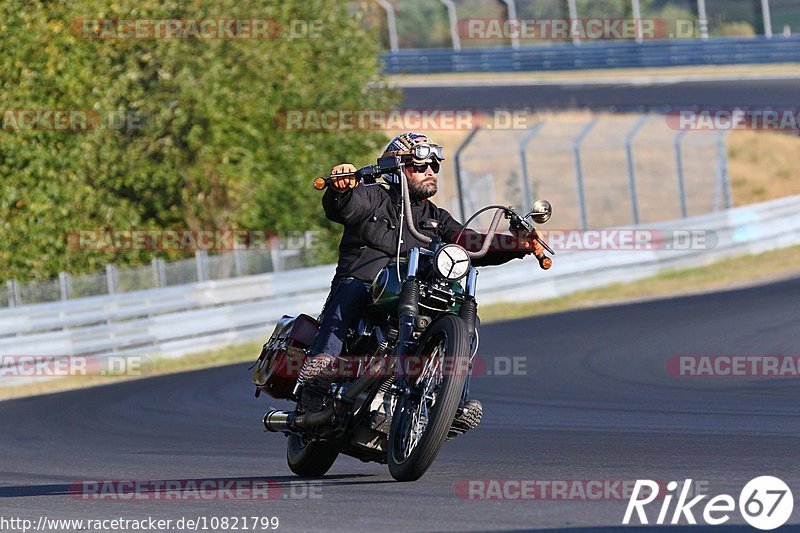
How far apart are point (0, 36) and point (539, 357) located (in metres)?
11.5

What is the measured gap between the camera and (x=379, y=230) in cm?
839

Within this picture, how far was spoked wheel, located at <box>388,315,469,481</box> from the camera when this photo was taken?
722 cm

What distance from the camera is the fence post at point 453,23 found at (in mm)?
52188

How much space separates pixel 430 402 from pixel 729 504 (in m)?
1.69

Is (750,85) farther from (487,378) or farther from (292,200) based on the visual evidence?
(487,378)

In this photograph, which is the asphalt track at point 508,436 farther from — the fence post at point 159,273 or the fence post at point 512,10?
the fence post at point 512,10

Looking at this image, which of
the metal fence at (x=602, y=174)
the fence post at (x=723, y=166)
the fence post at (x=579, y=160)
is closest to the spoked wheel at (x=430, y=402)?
the fence post at (x=579, y=160)

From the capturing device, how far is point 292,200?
1097 inches

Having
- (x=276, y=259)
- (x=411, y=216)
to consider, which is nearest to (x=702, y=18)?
(x=276, y=259)

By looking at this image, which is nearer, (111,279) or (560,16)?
(111,279)

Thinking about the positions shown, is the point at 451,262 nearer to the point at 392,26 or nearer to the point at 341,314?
the point at 341,314

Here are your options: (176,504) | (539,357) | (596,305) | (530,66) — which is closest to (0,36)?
(596,305)

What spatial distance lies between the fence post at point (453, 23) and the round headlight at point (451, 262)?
45.2 metres

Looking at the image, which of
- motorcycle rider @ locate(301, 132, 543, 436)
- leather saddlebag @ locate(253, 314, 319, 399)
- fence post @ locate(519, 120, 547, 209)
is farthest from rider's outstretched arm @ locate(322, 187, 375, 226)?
fence post @ locate(519, 120, 547, 209)
